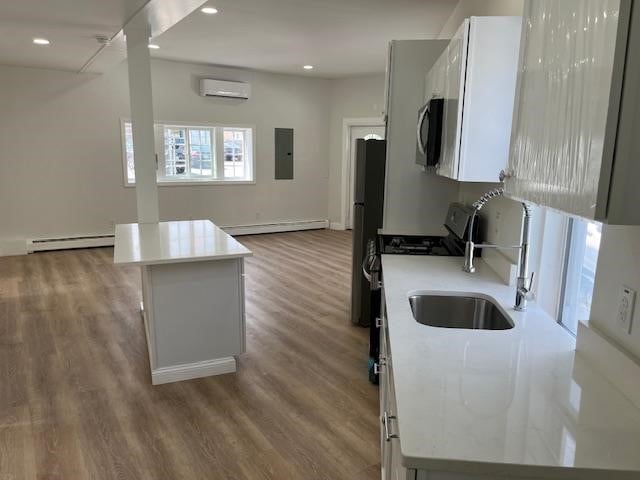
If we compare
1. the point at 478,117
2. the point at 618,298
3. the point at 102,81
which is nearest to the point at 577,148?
the point at 618,298

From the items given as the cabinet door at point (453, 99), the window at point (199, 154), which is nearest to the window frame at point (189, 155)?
the window at point (199, 154)

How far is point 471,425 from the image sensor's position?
3.29ft

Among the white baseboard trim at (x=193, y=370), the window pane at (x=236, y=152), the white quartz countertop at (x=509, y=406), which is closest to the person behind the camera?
the white quartz countertop at (x=509, y=406)

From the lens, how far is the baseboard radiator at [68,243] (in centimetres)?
646

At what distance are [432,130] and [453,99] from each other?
0.97 feet

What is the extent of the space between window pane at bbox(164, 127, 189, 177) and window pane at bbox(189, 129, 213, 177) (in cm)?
13

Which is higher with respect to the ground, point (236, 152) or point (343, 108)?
point (343, 108)

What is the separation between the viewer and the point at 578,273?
178 cm

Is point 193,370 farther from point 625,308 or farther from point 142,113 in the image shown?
point 625,308


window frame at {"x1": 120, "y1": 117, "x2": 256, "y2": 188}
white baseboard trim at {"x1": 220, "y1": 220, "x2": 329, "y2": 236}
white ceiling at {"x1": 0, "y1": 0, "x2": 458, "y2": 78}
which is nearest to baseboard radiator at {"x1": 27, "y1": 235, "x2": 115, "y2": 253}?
window frame at {"x1": 120, "y1": 117, "x2": 256, "y2": 188}

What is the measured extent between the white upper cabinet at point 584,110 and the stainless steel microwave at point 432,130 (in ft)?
3.25

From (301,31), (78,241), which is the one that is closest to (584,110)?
(301,31)

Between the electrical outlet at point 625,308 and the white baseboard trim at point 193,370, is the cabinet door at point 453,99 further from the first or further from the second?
the white baseboard trim at point 193,370

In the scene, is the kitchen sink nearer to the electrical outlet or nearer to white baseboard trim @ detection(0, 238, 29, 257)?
the electrical outlet
